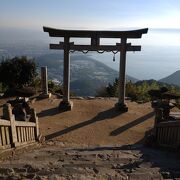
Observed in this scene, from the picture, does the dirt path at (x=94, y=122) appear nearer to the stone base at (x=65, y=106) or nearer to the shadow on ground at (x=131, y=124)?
the shadow on ground at (x=131, y=124)

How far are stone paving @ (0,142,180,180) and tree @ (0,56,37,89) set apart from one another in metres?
14.7

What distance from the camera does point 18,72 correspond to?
23.9 metres

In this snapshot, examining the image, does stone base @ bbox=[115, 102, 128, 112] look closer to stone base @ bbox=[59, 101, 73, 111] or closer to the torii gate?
the torii gate

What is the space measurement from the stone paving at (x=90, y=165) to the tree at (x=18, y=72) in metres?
14.7

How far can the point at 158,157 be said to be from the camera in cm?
956

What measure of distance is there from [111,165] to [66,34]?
987 cm

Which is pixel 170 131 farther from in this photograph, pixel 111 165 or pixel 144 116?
pixel 144 116

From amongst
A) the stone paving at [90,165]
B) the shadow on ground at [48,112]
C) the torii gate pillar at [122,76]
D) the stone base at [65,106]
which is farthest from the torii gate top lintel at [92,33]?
the stone paving at [90,165]

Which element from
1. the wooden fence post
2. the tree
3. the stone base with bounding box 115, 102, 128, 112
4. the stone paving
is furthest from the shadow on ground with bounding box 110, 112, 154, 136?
the tree

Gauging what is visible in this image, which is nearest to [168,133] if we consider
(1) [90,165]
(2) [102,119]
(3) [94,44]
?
(1) [90,165]

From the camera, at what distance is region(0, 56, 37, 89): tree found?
2398cm

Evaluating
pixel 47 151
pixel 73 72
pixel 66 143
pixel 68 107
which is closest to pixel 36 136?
pixel 66 143

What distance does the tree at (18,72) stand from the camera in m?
24.0

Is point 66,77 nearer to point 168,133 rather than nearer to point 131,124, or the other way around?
point 131,124
